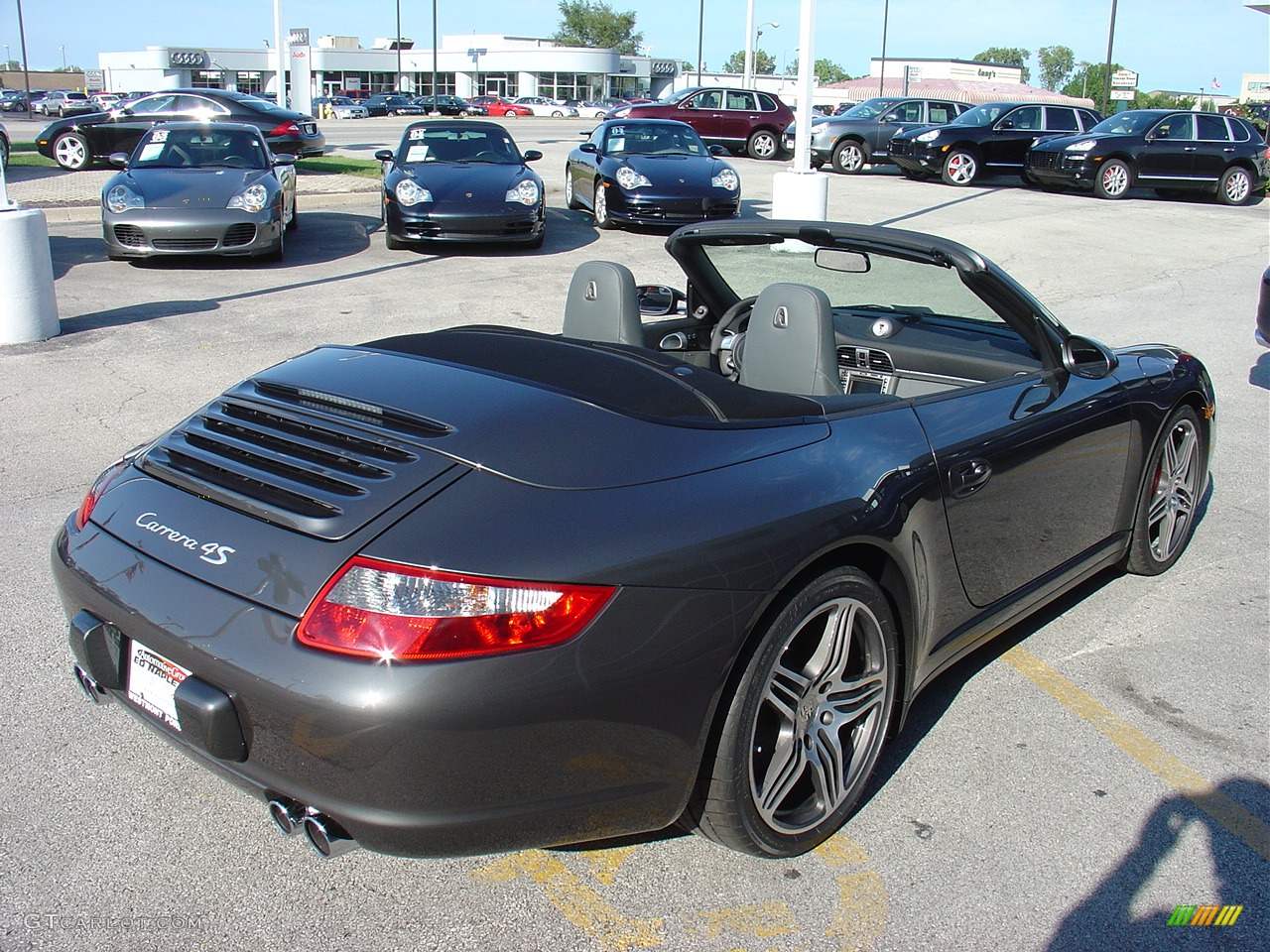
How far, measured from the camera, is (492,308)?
32.9 ft

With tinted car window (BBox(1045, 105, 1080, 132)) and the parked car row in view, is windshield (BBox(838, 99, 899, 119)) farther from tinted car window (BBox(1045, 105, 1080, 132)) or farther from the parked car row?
tinted car window (BBox(1045, 105, 1080, 132))

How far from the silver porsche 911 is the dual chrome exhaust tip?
9.77 metres

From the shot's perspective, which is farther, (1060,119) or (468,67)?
(468,67)

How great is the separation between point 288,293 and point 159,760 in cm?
790

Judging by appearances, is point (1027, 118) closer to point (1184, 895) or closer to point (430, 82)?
point (1184, 895)

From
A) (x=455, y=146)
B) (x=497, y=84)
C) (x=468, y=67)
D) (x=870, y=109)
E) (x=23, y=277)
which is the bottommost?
(x=23, y=277)

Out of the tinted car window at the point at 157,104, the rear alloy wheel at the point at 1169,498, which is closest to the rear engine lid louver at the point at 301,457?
the rear alloy wheel at the point at 1169,498

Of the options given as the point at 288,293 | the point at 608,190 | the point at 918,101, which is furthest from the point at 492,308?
the point at 918,101

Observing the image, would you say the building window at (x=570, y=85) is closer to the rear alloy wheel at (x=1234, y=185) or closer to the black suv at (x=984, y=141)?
the black suv at (x=984, y=141)

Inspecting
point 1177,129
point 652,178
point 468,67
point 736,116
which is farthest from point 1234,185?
point 468,67

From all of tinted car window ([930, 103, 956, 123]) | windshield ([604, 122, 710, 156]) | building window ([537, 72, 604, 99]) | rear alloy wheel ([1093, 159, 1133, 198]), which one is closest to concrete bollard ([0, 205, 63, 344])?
windshield ([604, 122, 710, 156])

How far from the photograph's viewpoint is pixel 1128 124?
2103 cm

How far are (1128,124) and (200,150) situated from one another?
16.7 metres

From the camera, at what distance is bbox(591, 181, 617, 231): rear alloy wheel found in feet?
47.8
